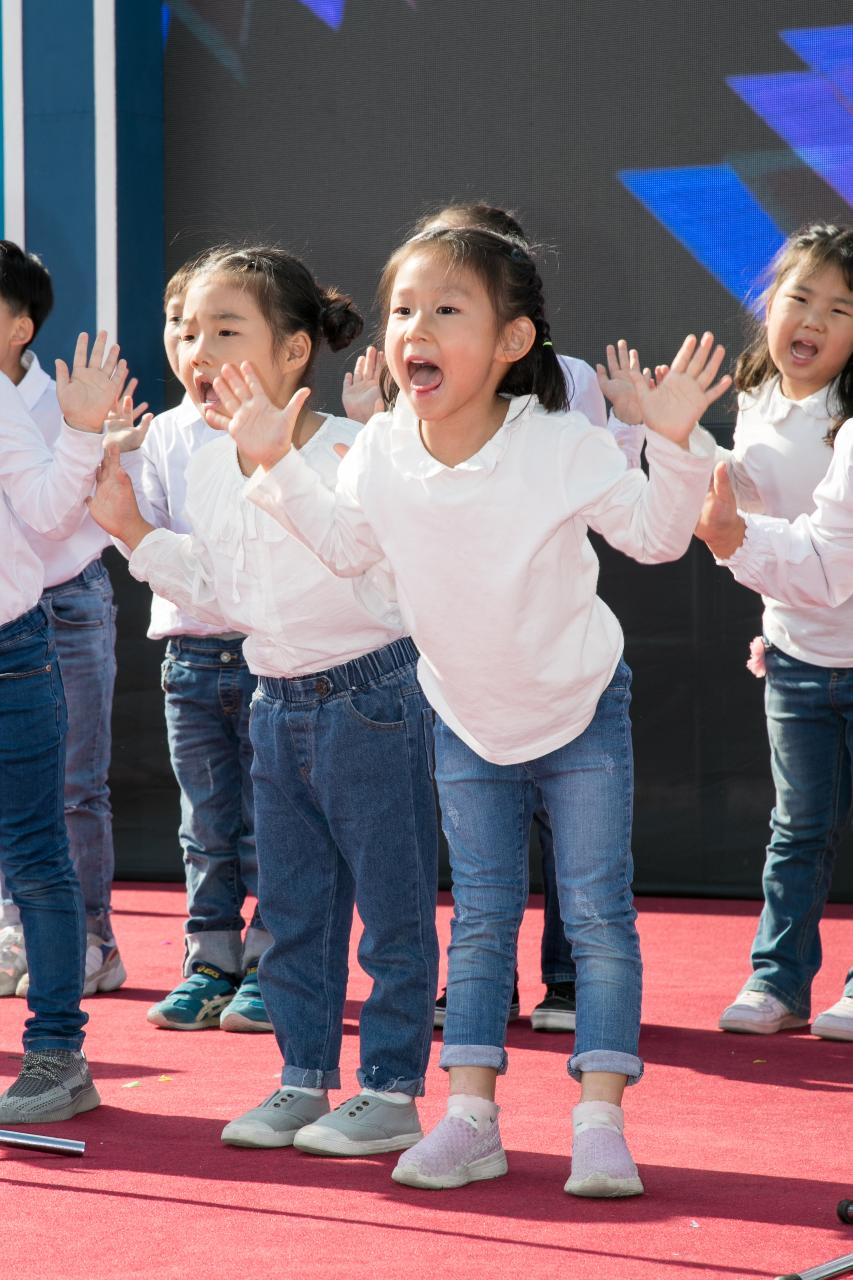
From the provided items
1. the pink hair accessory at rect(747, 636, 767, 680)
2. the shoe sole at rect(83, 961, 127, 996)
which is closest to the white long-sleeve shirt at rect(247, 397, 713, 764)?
the pink hair accessory at rect(747, 636, 767, 680)

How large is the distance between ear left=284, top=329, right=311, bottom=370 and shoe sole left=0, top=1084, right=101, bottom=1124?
1118mm

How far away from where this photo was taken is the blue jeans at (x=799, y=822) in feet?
10.7

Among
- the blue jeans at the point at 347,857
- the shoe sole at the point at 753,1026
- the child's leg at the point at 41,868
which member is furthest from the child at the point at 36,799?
the shoe sole at the point at 753,1026

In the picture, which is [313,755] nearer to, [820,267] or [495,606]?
[495,606]

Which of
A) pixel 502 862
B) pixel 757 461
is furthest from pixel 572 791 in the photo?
pixel 757 461

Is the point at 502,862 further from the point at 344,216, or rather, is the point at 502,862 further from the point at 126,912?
the point at 344,216

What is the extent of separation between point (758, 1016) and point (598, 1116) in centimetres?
108

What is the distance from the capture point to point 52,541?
3477 mm

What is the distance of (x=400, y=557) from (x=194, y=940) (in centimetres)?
143

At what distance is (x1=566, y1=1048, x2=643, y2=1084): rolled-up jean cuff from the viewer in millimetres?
2297

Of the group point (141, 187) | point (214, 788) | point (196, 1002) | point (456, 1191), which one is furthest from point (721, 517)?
point (141, 187)

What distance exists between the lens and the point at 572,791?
92.2 inches

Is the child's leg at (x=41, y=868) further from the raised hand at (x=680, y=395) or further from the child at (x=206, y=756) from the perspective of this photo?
the raised hand at (x=680, y=395)

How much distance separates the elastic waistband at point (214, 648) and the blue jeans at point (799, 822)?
1.00 metres
